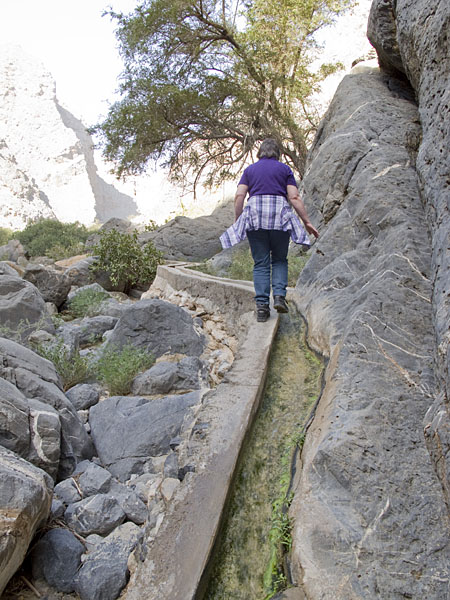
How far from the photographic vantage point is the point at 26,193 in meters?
38.3

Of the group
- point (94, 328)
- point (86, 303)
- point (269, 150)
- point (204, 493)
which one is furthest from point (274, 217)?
point (86, 303)

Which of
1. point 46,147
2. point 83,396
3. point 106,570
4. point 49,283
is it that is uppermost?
point 46,147

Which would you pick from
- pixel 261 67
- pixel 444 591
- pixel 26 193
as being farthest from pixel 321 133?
pixel 26 193

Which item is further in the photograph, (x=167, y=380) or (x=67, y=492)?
(x=167, y=380)

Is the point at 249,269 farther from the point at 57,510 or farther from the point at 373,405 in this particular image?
the point at 57,510

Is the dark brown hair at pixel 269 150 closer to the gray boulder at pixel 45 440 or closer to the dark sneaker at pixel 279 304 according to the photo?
the dark sneaker at pixel 279 304

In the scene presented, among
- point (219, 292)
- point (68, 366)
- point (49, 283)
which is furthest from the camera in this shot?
point (49, 283)

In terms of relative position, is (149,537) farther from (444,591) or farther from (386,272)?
(386,272)

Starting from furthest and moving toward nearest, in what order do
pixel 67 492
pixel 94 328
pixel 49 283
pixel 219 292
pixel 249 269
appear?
1. pixel 49 283
2. pixel 249 269
3. pixel 94 328
4. pixel 219 292
5. pixel 67 492

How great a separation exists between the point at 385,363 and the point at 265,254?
74.0 inches

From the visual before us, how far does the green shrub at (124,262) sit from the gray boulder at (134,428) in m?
6.00

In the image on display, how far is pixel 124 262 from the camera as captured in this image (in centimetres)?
987

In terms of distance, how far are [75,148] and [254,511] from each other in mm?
51031

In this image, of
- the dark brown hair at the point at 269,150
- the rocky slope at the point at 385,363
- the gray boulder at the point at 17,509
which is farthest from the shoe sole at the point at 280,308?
the gray boulder at the point at 17,509
